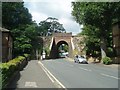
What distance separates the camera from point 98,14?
143 ft

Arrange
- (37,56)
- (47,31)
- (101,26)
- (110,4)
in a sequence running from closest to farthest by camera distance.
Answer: (110,4), (101,26), (37,56), (47,31)

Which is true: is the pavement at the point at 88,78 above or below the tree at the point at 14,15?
below

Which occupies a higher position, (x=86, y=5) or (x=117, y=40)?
(x=86, y=5)

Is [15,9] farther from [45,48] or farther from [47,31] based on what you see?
[47,31]

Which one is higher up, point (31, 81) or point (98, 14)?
point (98, 14)

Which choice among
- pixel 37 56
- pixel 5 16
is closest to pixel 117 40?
pixel 5 16

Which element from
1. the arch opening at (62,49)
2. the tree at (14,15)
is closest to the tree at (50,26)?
the arch opening at (62,49)

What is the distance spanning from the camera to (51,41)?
339ft

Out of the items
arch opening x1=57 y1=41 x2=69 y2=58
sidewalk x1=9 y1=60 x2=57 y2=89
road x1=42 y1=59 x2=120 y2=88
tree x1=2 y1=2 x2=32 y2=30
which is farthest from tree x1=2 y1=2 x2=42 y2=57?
sidewalk x1=9 y1=60 x2=57 y2=89

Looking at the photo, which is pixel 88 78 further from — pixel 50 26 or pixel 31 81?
pixel 50 26

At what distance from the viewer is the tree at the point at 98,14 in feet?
141

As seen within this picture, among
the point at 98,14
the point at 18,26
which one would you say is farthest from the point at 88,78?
the point at 18,26

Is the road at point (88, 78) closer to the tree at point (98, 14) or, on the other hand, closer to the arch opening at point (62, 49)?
the tree at point (98, 14)

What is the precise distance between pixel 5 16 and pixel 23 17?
24.0ft
